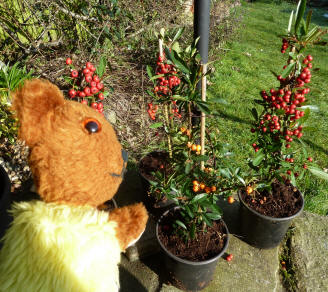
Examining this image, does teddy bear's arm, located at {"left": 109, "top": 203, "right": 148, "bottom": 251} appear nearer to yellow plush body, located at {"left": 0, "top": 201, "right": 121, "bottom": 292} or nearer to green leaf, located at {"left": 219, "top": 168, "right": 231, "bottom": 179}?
yellow plush body, located at {"left": 0, "top": 201, "right": 121, "bottom": 292}

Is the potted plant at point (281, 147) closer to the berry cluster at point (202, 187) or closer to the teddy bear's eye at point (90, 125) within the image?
the berry cluster at point (202, 187)

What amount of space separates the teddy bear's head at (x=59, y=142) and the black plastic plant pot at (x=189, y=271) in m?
0.90

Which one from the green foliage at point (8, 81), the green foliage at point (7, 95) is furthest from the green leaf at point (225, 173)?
the green foliage at point (8, 81)

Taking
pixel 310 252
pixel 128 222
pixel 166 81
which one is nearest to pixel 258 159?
pixel 166 81

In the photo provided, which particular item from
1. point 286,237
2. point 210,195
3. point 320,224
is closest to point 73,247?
point 210,195

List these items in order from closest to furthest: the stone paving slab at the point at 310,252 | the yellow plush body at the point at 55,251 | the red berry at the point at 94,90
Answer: the yellow plush body at the point at 55,251, the red berry at the point at 94,90, the stone paving slab at the point at 310,252

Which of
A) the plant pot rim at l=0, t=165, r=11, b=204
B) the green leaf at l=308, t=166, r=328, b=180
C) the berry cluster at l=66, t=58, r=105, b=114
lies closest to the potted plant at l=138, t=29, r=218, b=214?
the berry cluster at l=66, t=58, r=105, b=114

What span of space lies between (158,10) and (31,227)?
458 cm

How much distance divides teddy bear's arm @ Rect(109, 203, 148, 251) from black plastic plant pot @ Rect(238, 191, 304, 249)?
1.14 metres

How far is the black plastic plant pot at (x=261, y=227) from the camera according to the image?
2045 mm

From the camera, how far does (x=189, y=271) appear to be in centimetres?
179

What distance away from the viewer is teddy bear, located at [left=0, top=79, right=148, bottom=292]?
1017 millimetres

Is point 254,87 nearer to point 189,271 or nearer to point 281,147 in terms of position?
point 281,147

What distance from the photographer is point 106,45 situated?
13.0 ft
